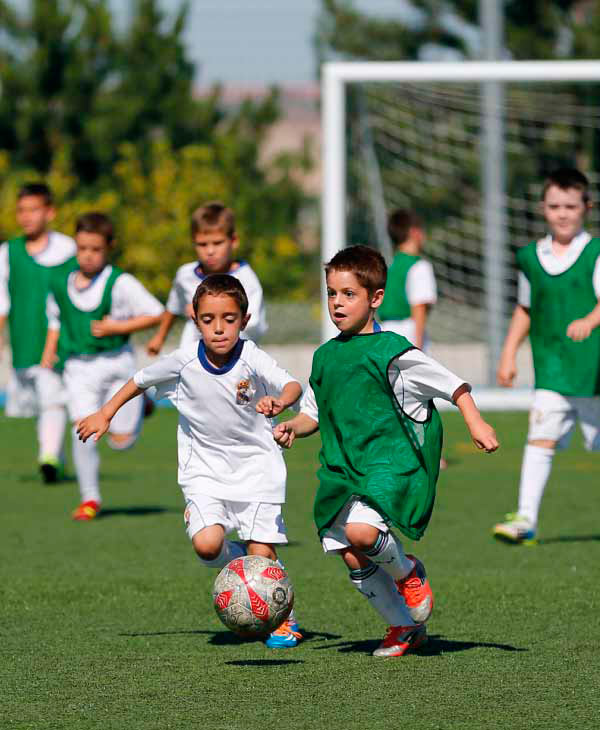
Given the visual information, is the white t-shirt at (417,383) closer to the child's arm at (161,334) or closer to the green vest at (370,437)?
the green vest at (370,437)

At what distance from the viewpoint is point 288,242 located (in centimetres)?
2467

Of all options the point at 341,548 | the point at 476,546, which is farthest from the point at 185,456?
the point at 476,546

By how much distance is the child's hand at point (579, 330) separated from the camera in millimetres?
7211

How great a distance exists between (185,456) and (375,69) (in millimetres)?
8461

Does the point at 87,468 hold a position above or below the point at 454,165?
below

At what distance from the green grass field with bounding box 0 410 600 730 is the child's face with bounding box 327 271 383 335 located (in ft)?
3.87

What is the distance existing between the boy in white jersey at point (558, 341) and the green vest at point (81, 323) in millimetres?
2427

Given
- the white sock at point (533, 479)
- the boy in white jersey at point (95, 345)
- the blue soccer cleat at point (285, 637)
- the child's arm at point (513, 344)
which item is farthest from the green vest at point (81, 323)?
the blue soccer cleat at point (285, 637)

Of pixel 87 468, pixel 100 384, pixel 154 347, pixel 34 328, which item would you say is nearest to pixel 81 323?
pixel 100 384

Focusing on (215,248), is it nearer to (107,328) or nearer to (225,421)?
(107,328)

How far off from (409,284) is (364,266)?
226 inches

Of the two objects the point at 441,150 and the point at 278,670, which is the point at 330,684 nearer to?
the point at 278,670

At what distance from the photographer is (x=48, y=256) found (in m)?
9.94

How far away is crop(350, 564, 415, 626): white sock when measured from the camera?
5.20m
